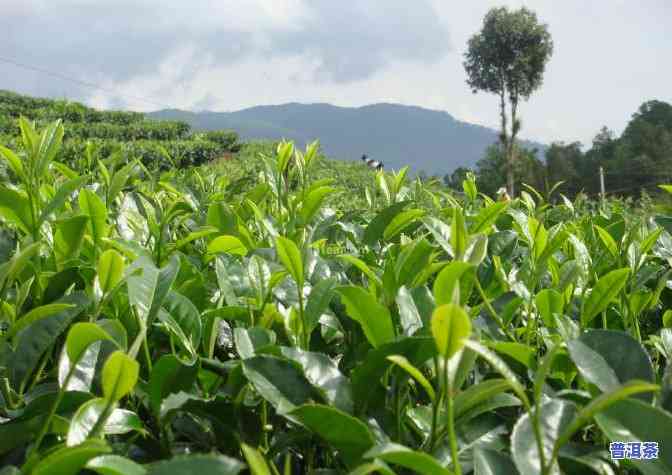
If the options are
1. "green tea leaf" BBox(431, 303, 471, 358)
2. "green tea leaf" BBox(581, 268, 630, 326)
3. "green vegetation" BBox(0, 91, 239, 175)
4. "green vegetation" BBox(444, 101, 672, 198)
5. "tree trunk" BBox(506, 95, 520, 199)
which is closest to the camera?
"green tea leaf" BBox(431, 303, 471, 358)

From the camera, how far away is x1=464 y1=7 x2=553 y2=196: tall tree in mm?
36062

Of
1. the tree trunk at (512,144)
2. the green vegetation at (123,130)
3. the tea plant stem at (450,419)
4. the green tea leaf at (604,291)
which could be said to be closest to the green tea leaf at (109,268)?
the tea plant stem at (450,419)

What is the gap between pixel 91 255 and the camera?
1.05 m

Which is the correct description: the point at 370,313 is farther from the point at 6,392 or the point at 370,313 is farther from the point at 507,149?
the point at 507,149

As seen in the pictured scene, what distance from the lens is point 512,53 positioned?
36562mm

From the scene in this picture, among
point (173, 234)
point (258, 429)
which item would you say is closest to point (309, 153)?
point (173, 234)

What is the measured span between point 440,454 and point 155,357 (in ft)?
1.37

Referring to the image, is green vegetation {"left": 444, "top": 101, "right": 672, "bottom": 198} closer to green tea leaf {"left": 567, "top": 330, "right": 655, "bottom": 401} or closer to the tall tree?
the tall tree

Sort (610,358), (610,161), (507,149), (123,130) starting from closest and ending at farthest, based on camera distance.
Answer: (610,358) < (123,130) < (507,149) < (610,161)

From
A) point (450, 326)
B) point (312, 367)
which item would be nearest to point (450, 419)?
point (450, 326)

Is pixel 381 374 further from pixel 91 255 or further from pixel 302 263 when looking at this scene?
pixel 91 255

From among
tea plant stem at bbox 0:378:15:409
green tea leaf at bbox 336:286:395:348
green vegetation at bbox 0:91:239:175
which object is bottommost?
tea plant stem at bbox 0:378:15:409

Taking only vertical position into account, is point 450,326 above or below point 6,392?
above

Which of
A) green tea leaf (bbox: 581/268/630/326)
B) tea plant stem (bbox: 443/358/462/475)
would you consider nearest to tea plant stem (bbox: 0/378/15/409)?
tea plant stem (bbox: 443/358/462/475)
